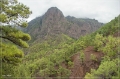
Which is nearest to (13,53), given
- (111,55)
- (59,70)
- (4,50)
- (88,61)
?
(4,50)

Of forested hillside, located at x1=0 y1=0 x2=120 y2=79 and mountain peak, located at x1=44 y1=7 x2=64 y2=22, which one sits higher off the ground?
mountain peak, located at x1=44 y1=7 x2=64 y2=22

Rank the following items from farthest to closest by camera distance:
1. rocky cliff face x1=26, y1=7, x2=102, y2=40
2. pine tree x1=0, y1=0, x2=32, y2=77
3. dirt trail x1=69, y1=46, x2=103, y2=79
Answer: rocky cliff face x1=26, y1=7, x2=102, y2=40 → dirt trail x1=69, y1=46, x2=103, y2=79 → pine tree x1=0, y1=0, x2=32, y2=77

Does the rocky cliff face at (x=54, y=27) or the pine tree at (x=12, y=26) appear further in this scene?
the rocky cliff face at (x=54, y=27)

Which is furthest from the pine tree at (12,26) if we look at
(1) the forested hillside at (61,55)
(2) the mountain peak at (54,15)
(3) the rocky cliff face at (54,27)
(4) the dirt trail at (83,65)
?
(2) the mountain peak at (54,15)

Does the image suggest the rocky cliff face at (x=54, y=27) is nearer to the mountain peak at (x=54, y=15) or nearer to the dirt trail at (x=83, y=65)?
the mountain peak at (x=54, y=15)

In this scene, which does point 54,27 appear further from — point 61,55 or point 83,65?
point 83,65

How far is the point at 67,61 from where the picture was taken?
50.4 metres

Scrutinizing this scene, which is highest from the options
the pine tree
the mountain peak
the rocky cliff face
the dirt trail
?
the mountain peak

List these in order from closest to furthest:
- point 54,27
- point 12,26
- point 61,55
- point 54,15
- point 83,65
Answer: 1. point 12,26
2. point 83,65
3. point 61,55
4. point 54,27
5. point 54,15

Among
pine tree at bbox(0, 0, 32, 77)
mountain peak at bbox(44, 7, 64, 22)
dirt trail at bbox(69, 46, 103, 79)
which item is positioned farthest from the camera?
mountain peak at bbox(44, 7, 64, 22)

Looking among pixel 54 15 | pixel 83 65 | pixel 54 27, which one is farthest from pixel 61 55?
pixel 54 15

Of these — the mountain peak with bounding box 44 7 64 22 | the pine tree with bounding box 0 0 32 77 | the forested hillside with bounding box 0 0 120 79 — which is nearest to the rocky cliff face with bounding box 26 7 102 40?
the mountain peak with bounding box 44 7 64 22

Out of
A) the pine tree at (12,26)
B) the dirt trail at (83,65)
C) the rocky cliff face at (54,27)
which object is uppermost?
the rocky cliff face at (54,27)

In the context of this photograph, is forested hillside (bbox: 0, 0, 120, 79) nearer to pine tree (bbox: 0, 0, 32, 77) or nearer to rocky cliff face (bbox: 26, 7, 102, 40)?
pine tree (bbox: 0, 0, 32, 77)
